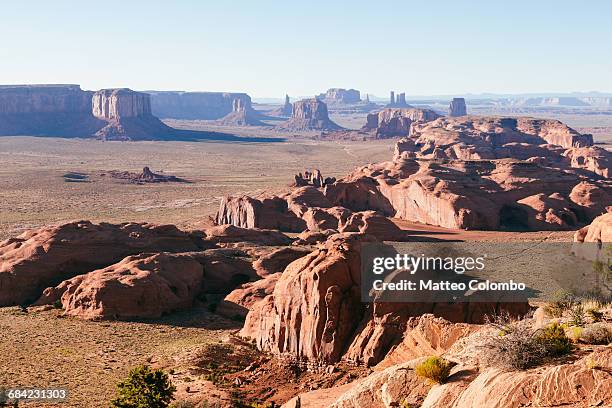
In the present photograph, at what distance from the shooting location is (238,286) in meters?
50.2

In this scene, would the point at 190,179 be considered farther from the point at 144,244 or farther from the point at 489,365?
the point at 489,365

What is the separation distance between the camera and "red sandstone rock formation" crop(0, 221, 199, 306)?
49250 mm

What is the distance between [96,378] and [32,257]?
70.5 ft

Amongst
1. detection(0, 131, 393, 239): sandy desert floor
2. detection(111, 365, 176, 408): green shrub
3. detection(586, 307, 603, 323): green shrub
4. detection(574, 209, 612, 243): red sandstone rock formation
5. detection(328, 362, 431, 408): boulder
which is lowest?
detection(0, 131, 393, 239): sandy desert floor

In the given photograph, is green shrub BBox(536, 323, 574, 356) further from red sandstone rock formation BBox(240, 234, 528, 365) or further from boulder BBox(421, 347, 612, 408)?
red sandstone rock formation BBox(240, 234, 528, 365)

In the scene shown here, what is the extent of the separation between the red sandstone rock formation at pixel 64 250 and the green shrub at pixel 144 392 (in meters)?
25.5

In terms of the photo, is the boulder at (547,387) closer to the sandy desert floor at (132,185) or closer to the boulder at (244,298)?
the boulder at (244,298)

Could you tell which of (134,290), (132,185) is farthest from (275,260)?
(132,185)

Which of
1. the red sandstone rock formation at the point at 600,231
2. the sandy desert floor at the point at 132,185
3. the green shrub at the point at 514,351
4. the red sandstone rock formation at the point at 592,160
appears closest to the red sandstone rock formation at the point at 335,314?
the green shrub at the point at 514,351

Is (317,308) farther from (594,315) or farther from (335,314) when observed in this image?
(594,315)

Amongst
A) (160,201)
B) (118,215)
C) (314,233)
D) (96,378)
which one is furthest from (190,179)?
(96,378)

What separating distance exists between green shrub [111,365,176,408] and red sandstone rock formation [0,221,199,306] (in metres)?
25.5

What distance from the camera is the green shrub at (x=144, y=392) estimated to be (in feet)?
82.8

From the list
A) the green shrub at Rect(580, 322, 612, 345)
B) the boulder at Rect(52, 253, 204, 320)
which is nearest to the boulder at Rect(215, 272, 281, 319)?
the boulder at Rect(52, 253, 204, 320)
